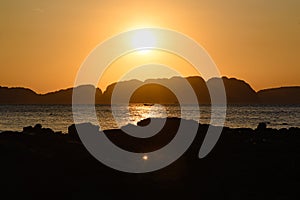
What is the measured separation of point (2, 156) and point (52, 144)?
4.63 m

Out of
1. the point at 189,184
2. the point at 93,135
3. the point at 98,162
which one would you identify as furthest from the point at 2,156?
the point at 93,135

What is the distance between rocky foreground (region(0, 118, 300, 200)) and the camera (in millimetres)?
17797

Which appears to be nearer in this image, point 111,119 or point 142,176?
point 142,176

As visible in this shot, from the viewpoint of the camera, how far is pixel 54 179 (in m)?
18.3

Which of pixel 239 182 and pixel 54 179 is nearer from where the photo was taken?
pixel 54 179

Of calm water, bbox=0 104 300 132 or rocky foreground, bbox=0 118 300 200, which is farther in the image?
calm water, bbox=0 104 300 132

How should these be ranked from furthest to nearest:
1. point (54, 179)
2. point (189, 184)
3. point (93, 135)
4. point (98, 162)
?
point (93, 135) < point (98, 162) < point (189, 184) < point (54, 179)

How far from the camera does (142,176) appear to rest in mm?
20203

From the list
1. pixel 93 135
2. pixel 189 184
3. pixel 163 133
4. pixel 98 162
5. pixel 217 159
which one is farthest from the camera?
→ pixel 93 135

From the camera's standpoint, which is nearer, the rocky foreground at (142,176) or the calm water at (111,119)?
the rocky foreground at (142,176)

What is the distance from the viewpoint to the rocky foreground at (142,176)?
17797 millimetres

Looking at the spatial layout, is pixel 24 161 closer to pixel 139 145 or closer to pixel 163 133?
pixel 139 145

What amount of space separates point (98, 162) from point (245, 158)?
287 inches

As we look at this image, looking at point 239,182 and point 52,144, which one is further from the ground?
point 52,144
